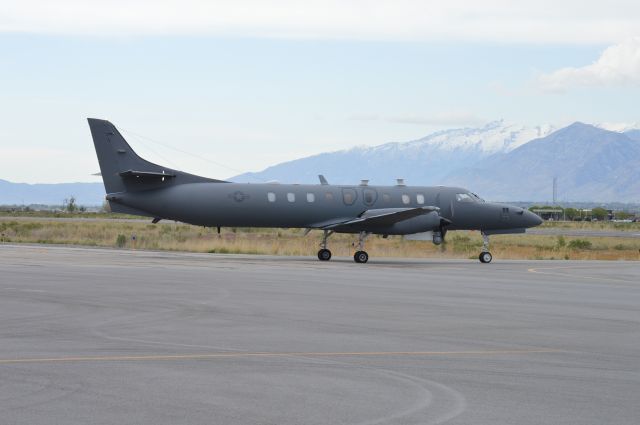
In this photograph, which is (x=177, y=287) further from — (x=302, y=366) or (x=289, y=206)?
(x=289, y=206)

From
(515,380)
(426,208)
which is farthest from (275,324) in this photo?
(426,208)

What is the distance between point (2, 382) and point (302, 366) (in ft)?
11.1

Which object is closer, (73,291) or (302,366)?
(302,366)

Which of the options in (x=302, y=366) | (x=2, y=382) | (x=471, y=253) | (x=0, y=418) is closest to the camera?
(x=0, y=418)

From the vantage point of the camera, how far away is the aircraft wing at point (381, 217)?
37.7 meters

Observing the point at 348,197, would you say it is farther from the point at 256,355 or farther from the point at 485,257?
the point at 256,355

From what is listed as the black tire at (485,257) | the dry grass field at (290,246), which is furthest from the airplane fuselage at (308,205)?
the dry grass field at (290,246)

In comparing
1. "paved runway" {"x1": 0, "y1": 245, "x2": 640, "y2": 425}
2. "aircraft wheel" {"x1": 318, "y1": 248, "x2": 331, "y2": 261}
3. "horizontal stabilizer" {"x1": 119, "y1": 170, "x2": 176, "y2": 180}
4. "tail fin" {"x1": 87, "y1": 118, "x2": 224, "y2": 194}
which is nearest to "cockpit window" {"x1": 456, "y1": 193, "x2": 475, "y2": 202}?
"aircraft wheel" {"x1": 318, "y1": 248, "x2": 331, "y2": 261}

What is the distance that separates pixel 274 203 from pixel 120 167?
5.66 m

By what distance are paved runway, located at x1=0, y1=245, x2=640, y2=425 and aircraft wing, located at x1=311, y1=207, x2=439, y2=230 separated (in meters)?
10.9

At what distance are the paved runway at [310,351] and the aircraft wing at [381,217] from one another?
10.9m

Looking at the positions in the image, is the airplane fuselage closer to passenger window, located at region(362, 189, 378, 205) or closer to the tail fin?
passenger window, located at region(362, 189, 378, 205)

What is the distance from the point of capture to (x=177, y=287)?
929 inches

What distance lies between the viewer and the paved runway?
31.7 ft
